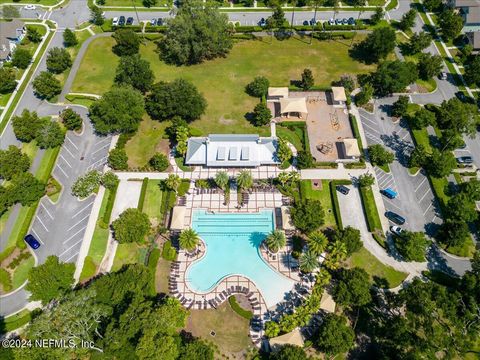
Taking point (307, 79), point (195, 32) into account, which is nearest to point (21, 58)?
point (195, 32)

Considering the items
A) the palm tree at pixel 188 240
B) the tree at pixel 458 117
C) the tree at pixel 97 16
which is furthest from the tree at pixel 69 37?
the tree at pixel 458 117

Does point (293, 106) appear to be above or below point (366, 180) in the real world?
above

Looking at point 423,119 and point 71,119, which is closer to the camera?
point 423,119

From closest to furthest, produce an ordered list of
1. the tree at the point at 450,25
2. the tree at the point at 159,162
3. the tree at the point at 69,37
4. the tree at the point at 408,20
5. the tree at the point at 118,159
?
the tree at the point at 118,159
the tree at the point at 159,162
the tree at the point at 69,37
the tree at the point at 450,25
the tree at the point at 408,20

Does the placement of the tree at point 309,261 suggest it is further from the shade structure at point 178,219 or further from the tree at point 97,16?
the tree at point 97,16

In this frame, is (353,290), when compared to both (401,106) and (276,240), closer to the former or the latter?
(276,240)

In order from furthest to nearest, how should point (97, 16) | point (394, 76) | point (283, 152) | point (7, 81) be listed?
point (97, 16)
point (7, 81)
point (394, 76)
point (283, 152)
